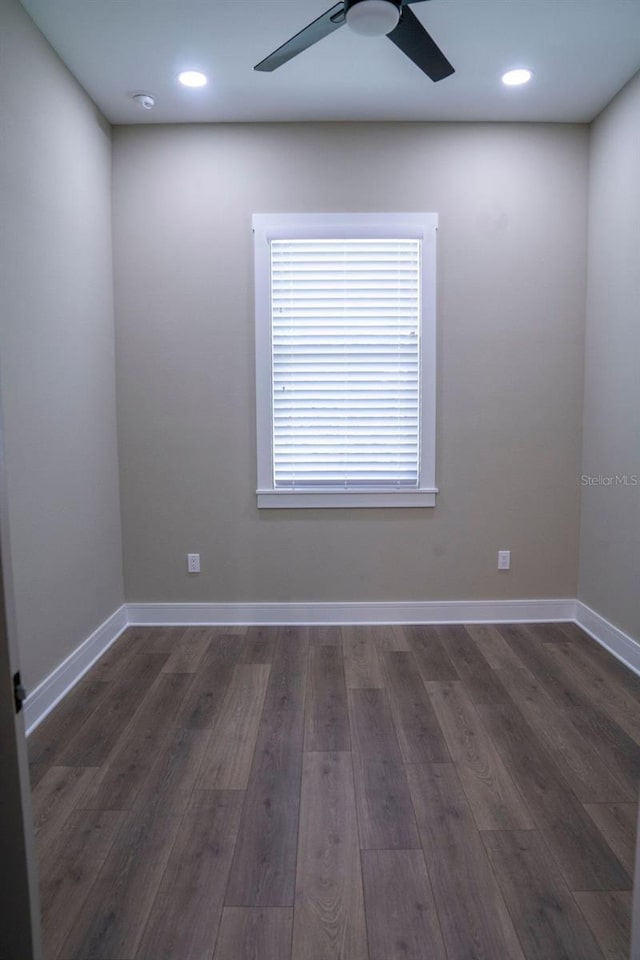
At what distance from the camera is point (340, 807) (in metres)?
1.88

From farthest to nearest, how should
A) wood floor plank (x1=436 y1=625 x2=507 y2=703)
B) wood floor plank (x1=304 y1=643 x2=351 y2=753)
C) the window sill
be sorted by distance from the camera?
the window sill
wood floor plank (x1=436 y1=625 x2=507 y2=703)
wood floor plank (x1=304 y1=643 x2=351 y2=753)

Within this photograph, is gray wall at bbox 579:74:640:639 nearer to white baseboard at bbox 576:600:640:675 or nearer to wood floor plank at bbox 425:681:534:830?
white baseboard at bbox 576:600:640:675

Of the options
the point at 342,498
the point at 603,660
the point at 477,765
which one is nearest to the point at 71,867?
the point at 477,765

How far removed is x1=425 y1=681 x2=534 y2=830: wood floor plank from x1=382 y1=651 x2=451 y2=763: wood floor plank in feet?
0.13

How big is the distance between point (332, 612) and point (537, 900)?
6.92ft

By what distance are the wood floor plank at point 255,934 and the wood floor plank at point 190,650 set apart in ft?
4.98

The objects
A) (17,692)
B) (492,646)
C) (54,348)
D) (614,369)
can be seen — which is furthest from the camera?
(492,646)

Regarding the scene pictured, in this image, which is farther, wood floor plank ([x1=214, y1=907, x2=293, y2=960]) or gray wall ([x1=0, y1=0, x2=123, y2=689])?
gray wall ([x1=0, y1=0, x2=123, y2=689])

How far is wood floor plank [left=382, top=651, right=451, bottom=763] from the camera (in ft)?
7.19

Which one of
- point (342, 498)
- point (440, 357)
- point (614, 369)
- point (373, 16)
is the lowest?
point (342, 498)

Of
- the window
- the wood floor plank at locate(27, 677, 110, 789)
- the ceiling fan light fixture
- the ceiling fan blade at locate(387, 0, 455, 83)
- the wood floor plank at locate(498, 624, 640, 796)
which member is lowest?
the wood floor plank at locate(27, 677, 110, 789)

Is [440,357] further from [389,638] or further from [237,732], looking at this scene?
[237,732]

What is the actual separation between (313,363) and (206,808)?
94.2 inches

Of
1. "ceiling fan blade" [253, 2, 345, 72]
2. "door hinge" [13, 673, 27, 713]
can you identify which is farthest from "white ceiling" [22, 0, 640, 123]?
"door hinge" [13, 673, 27, 713]
